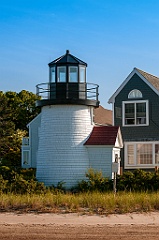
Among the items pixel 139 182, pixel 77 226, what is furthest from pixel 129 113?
pixel 77 226

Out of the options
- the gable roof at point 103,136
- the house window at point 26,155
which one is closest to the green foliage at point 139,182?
the gable roof at point 103,136

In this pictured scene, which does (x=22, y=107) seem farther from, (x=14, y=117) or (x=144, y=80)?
(x=144, y=80)

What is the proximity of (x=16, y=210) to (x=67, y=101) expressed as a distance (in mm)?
12697

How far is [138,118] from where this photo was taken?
1571 inches

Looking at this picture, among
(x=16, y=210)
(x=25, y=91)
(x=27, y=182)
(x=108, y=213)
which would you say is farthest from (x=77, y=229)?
(x=25, y=91)

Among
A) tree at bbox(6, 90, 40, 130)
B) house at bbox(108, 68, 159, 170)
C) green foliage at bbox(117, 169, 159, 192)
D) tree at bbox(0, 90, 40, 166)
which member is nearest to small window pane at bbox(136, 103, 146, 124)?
house at bbox(108, 68, 159, 170)

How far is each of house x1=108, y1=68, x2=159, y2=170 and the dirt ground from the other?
16.7m

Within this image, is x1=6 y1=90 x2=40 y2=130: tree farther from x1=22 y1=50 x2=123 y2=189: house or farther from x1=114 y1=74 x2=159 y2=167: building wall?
x1=22 y1=50 x2=123 y2=189: house

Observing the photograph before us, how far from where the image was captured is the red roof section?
36156 millimetres

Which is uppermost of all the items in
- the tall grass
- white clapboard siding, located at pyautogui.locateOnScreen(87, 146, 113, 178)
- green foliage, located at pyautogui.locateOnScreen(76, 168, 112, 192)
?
white clapboard siding, located at pyautogui.locateOnScreen(87, 146, 113, 178)

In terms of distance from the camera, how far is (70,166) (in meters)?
35.5

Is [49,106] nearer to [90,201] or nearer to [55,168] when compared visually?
[55,168]

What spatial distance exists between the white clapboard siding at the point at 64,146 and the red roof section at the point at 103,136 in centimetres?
62

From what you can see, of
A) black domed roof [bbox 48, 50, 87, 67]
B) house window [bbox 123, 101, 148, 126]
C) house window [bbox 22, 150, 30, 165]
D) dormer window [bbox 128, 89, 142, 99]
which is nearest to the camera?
black domed roof [bbox 48, 50, 87, 67]
